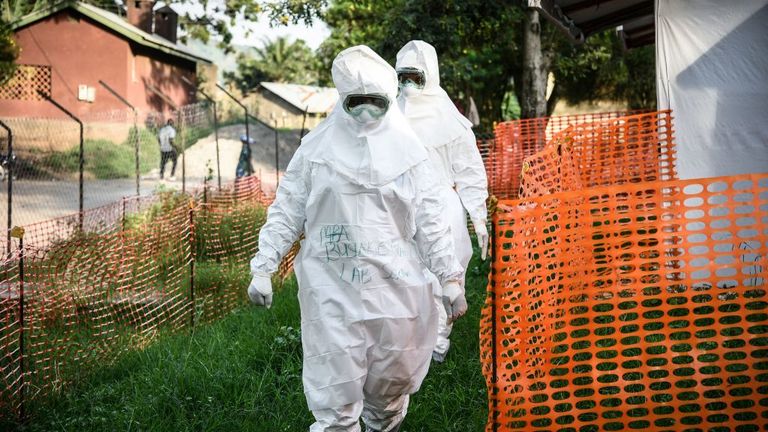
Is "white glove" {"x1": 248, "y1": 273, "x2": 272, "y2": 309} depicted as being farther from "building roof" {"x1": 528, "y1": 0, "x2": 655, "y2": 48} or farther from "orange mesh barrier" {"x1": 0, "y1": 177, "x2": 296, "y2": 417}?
"building roof" {"x1": 528, "y1": 0, "x2": 655, "y2": 48}

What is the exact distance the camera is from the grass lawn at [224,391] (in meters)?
4.45

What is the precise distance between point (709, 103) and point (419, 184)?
Result: 400 cm

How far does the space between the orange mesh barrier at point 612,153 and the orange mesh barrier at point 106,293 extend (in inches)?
127

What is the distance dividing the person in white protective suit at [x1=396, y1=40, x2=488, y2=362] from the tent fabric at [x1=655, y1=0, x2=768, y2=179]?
7.32 feet

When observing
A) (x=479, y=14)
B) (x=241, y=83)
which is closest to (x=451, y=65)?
(x=479, y=14)

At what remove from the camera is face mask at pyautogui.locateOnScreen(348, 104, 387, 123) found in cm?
372

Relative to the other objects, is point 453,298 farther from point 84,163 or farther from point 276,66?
point 276,66

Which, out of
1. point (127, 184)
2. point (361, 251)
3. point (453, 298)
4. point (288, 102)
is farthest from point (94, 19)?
point (453, 298)

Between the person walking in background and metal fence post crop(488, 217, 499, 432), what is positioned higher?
the person walking in background

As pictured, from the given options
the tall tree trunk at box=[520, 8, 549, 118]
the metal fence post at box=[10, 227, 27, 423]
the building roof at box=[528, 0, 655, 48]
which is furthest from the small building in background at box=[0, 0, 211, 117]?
the metal fence post at box=[10, 227, 27, 423]

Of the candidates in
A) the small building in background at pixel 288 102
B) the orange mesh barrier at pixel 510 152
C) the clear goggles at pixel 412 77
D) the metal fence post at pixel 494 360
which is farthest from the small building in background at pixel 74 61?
the metal fence post at pixel 494 360

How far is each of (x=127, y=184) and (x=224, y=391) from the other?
14.9m

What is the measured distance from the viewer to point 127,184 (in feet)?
61.3

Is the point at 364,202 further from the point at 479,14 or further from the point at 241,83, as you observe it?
the point at 241,83
